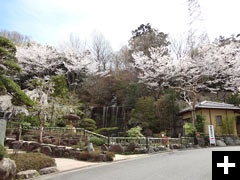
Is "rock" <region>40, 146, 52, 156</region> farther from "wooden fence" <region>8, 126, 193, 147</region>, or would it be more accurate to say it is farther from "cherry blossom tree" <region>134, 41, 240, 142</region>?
"cherry blossom tree" <region>134, 41, 240, 142</region>

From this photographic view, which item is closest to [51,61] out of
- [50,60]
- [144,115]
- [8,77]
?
[50,60]

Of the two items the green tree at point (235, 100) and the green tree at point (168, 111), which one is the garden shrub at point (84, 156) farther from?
the green tree at point (235, 100)

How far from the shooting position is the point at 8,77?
6145mm

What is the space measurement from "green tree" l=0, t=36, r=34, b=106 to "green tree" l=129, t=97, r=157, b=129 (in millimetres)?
12577

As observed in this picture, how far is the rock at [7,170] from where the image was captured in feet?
16.0

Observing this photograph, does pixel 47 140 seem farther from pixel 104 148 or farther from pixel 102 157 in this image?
pixel 102 157

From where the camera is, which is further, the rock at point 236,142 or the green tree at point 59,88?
the green tree at point 59,88

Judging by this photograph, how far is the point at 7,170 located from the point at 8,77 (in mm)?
2950

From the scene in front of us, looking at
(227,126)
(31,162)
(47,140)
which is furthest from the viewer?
(227,126)

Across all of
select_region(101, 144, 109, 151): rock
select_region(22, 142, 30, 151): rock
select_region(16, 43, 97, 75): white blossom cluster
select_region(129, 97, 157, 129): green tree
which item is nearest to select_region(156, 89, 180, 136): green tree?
select_region(129, 97, 157, 129): green tree

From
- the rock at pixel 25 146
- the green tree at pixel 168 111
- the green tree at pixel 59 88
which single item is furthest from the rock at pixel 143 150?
the green tree at pixel 59 88

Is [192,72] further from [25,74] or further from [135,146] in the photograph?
[25,74]

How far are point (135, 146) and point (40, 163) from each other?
17.8ft

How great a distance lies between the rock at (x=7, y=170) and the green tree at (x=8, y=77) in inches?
71.3
